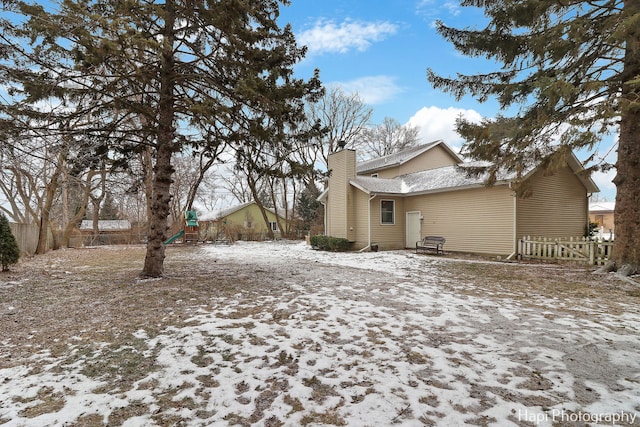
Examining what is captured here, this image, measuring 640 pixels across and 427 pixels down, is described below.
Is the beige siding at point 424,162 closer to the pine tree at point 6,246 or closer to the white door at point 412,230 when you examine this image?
the white door at point 412,230

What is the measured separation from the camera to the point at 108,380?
3.16 meters

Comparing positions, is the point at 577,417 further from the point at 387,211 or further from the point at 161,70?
the point at 387,211

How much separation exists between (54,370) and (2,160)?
6.40m

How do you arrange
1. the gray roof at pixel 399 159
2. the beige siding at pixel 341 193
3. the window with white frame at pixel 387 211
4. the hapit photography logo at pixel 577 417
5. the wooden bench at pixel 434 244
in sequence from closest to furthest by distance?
the hapit photography logo at pixel 577 417 → the wooden bench at pixel 434 244 → the window with white frame at pixel 387 211 → the beige siding at pixel 341 193 → the gray roof at pixel 399 159

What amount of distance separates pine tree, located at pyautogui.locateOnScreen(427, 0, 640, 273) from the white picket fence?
189cm

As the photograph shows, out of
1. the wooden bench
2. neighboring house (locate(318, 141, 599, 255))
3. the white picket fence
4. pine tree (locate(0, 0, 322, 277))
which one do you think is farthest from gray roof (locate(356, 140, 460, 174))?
pine tree (locate(0, 0, 322, 277))

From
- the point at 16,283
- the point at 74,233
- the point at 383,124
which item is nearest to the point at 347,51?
the point at 16,283

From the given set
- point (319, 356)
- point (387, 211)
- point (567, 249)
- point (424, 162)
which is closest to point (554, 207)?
point (567, 249)

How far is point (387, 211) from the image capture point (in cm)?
1641

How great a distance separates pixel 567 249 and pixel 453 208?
4374 millimetres

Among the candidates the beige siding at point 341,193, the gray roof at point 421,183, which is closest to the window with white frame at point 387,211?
the gray roof at point 421,183

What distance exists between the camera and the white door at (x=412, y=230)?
16.0 m

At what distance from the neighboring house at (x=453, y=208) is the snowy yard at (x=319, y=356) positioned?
236 inches

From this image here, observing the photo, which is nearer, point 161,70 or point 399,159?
point 161,70
